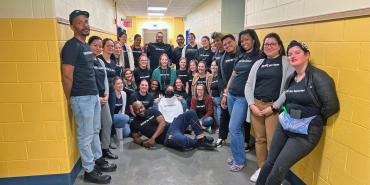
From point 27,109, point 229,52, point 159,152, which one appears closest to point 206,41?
point 229,52

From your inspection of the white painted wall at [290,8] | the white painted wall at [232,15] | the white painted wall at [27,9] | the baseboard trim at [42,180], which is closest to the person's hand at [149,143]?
the baseboard trim at [42,180]

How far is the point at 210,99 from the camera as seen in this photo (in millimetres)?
4660

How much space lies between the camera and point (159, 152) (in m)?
3.75

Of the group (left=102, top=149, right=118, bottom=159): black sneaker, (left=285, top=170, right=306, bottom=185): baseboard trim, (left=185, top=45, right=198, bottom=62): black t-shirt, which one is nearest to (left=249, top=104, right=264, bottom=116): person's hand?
(left=285, top=170, right=306, bottom=185): baseboard trim

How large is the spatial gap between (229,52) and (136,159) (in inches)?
70.0

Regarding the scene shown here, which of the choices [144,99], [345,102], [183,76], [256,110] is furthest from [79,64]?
[183,76]

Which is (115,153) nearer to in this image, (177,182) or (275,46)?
(177,182)

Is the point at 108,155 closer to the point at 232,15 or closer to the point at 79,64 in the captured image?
the point at 79,64

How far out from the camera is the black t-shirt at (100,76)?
10.0 feet

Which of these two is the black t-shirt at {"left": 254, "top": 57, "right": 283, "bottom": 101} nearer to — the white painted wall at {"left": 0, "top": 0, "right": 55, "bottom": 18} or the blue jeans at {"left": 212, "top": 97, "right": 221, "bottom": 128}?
the blue jeans at {"left": 212, "top": 97, "right": 221, "bottom": 128}

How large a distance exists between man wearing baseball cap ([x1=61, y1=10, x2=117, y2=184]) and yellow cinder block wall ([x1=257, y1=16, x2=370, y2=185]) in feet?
6.82

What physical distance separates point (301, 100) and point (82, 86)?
6.39ft

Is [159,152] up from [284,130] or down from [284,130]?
down

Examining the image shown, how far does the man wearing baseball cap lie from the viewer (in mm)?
2604
